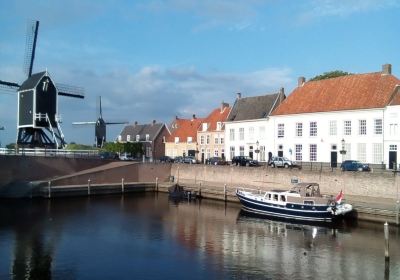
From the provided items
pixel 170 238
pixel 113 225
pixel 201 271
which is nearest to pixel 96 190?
pixel 113 225

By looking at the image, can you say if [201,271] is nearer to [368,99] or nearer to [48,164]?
[48,164]

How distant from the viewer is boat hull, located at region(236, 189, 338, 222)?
31375mm

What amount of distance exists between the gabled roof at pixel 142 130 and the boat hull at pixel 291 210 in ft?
170

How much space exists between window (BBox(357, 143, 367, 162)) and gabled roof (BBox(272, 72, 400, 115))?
3901 millimetres

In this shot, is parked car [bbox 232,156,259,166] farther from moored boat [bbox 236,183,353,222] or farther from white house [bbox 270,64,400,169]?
moored boat [bbox 236,183,353,222]

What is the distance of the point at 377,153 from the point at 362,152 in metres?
1.74

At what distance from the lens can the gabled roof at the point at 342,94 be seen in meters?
46.2

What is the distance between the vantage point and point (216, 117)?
72.9m

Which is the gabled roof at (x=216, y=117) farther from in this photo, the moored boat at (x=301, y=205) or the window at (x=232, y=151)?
the moored boat at (x=301, y=205)

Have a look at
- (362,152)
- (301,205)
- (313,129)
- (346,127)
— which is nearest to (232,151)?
(313,129)

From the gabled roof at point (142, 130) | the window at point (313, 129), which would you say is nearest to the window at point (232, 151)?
the window at point (313, 129)

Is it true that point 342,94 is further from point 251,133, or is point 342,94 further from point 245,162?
point 251,133

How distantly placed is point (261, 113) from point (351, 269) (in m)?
40.3

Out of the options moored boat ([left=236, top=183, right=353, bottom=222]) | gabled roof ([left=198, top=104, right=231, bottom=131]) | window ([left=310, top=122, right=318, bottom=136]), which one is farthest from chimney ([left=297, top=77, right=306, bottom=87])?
moored boat ([left=236, top=183, right=353, bottom=222])
